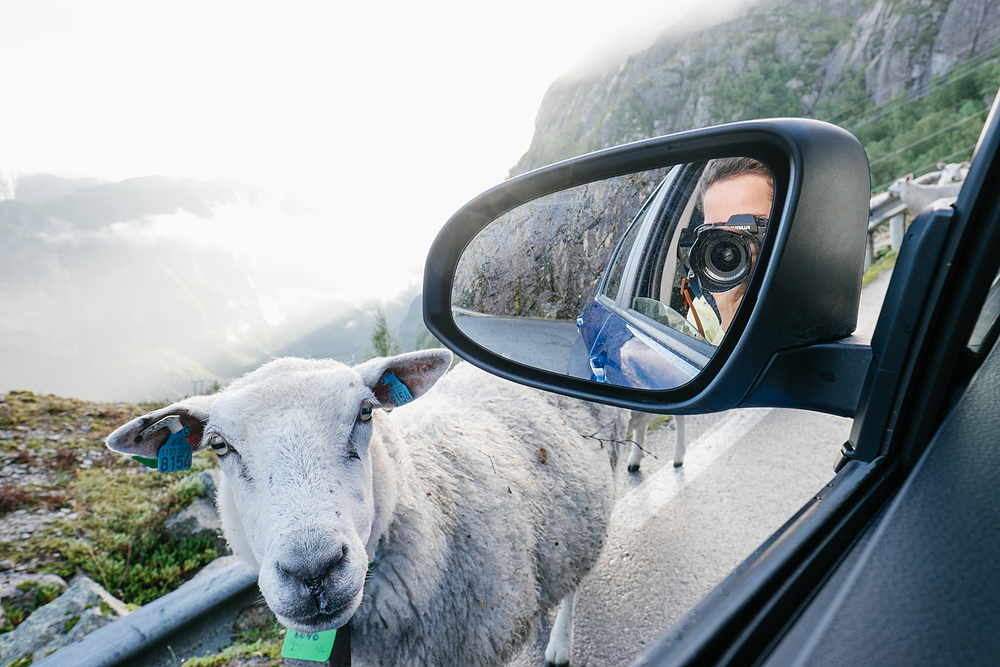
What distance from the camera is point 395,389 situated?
2588mm

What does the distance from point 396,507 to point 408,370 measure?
0.76 m

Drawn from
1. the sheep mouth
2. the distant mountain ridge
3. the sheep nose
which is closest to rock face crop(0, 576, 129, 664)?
the sheep mouth

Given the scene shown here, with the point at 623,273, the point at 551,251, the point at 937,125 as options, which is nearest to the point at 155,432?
the point at 551,251

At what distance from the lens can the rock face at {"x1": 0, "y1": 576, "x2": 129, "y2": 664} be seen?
2.96 metres

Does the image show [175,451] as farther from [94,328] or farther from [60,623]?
[94,328]

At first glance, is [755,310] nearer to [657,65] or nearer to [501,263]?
[501,263]

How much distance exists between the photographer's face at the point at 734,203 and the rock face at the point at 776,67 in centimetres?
4339

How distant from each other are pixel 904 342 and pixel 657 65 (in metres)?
157

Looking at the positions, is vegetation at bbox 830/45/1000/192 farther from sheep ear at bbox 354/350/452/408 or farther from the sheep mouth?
the sheep mouth

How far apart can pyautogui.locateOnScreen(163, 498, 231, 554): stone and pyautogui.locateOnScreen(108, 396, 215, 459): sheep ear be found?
2435 mm

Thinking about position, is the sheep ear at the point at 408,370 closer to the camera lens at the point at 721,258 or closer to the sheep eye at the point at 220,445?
the sheep eye at the point at 220,445

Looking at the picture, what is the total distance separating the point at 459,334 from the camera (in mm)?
2367

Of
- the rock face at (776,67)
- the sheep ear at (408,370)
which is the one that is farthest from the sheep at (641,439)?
the rock face at (776,67)

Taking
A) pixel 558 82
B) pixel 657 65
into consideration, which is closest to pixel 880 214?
pixel 657 65
